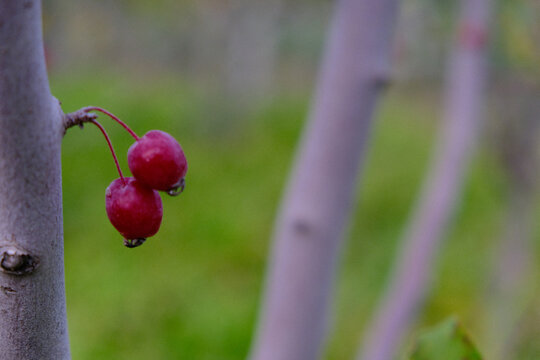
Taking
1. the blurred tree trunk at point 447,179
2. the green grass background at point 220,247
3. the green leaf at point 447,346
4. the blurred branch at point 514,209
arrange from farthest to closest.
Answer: the green grass background at point 220,247 → the blurred branch at point 514,209 → the blurred tree trunk at point 447,179 → the green leaf at point 447,346

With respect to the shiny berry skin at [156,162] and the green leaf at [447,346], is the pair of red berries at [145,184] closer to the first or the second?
the shiny berry skin at [156,162]

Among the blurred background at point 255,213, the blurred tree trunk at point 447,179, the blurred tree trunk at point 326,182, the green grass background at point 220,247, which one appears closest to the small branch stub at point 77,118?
the blurred tree trunk at point 326,182

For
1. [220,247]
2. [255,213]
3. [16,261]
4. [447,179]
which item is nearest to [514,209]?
[447,179]

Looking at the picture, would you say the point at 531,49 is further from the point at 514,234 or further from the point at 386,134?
the point at 386,134

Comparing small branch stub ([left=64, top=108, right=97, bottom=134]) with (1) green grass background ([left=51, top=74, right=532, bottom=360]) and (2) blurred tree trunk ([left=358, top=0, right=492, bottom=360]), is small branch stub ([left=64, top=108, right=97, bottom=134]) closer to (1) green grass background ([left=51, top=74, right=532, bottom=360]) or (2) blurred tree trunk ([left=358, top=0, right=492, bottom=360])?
(2) blurred tree trunk ([left=358, top=0, right=492, bottom=360])

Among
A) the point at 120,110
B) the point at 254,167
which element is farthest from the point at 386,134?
the point at 120,110

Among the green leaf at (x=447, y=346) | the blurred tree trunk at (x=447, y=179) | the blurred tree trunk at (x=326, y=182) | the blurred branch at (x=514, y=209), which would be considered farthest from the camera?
the blurred branch at (x=514, y=209)

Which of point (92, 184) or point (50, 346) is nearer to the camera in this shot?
point (50, 346)
